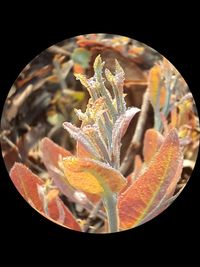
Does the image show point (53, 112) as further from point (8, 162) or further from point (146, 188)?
point (146, 188)

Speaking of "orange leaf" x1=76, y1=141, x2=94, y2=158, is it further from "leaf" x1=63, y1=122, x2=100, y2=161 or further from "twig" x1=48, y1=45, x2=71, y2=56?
"twig" x1=48, y1=45, x2=71, y2=56

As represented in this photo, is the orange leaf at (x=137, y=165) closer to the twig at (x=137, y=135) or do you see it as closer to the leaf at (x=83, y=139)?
the twig at (x=137, y=135)

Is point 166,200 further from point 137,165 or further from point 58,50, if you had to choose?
point 58,50

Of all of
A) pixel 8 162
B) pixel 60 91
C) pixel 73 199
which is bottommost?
pixel 73 199

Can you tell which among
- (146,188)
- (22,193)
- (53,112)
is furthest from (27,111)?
(146,188)

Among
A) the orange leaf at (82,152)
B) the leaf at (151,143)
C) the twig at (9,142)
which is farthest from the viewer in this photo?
the leaf at (151,143)

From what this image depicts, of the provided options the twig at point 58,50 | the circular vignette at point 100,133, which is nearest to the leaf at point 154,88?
the circular vignette at point 100,133
